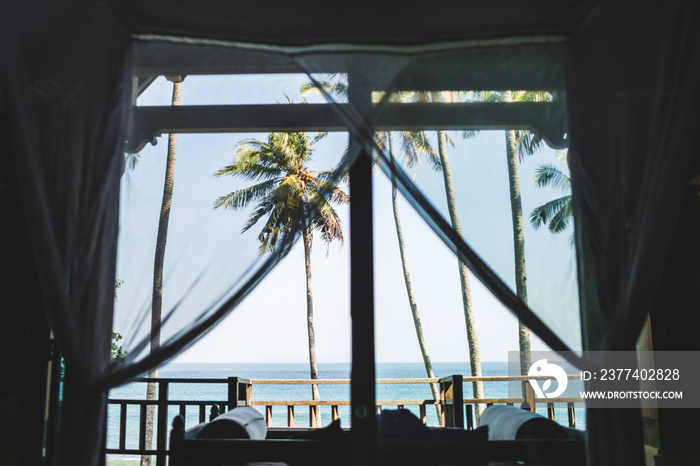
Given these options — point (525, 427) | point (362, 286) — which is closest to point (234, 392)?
point (362, 286)

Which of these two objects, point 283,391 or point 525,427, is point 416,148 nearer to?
point 525,427

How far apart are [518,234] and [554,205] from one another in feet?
0.68

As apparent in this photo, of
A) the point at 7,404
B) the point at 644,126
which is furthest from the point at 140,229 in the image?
the point at 644,126

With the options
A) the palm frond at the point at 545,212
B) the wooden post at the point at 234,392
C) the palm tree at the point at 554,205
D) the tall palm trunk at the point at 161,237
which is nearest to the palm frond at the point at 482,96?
the palm tree at the point at 554,205

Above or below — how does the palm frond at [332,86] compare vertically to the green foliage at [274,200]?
above

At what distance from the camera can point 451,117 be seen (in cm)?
268

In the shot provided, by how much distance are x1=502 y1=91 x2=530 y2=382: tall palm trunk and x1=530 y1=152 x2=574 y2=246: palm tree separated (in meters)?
0.08

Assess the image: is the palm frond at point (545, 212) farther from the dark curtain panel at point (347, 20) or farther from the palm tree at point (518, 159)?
the dark curtain panel at point (347, 20)

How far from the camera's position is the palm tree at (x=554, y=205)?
2.59 m

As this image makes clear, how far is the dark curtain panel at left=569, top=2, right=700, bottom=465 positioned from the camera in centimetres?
238

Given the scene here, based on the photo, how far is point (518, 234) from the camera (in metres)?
2.59

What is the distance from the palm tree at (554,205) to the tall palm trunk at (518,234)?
8 centimetres

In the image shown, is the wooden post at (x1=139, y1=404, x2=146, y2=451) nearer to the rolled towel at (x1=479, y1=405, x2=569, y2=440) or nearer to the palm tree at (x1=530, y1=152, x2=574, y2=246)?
the rolled towel at (x1=479, y1=405, x2=569, y2=440)

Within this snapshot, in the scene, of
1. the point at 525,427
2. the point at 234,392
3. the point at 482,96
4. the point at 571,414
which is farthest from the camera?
the point at 234,392
